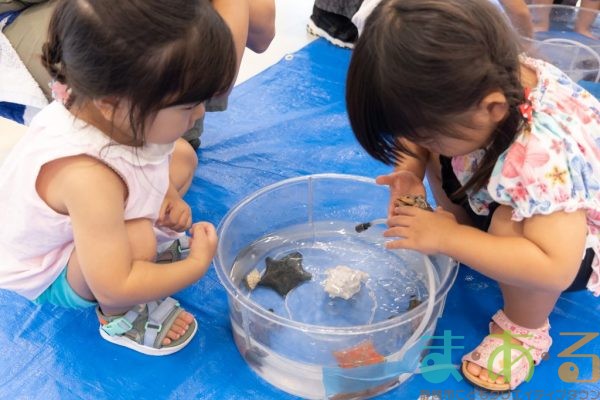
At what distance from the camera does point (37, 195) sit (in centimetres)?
77

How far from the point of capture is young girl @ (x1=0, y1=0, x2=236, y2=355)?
2.16 feet

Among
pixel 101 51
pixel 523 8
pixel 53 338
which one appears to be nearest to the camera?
pixel 101 51

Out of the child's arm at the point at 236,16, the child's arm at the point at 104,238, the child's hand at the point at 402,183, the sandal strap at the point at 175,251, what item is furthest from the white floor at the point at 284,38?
the child's arm at the point at 104,238

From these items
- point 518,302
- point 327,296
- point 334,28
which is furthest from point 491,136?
point 334,28

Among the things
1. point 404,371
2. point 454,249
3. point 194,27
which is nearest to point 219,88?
point 194,27

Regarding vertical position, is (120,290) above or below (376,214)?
above

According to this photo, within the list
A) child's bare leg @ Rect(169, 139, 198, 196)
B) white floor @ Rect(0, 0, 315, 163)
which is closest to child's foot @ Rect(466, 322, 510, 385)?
child's bare leg @ Rect(169, 139, 198, 196)

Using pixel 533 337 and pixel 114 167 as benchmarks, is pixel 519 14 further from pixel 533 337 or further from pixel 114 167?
pixel 114 167

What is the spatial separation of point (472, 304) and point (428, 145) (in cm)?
37

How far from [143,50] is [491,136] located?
0.42 meters

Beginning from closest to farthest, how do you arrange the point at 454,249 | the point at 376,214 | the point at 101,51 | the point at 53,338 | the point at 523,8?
1. the point at 101,51
2. the point at 454,249
3. the point at 53,338
4. the point at 376,214
5. the point at 523,8

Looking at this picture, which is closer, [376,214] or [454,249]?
[454,249]

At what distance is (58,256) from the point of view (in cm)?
86

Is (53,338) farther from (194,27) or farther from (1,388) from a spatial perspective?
(194,27)
